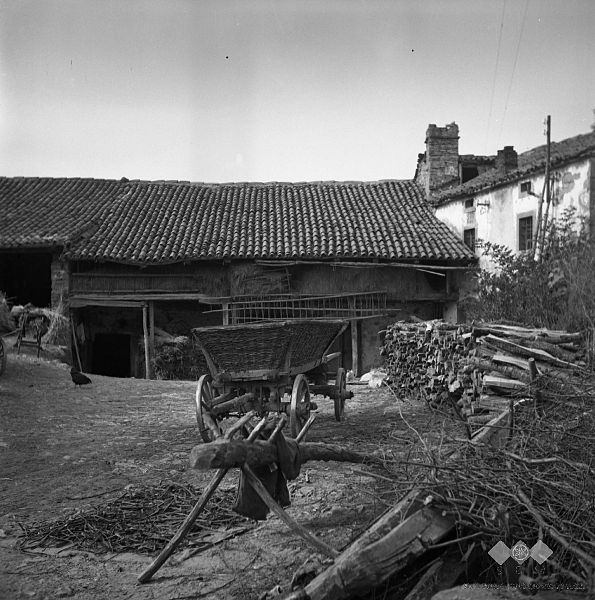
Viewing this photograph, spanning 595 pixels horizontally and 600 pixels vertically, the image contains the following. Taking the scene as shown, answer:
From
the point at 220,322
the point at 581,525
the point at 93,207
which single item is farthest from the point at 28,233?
the point at 581,525

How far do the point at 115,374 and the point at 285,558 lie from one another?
13.9 meters

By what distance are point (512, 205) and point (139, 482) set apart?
12015 mm

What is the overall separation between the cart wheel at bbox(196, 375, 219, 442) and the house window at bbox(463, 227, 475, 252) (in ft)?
36.1

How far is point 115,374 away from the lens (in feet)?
55.1

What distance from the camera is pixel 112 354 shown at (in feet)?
55.3

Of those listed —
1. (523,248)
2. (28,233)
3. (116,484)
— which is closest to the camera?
(116,484)

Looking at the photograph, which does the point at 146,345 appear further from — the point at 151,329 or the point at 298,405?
the point at 298,405

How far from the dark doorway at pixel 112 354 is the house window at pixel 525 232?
36.0 feet

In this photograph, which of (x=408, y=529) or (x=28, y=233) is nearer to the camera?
(x=408, y=529)

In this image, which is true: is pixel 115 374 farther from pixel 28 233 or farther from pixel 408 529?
pixel 408 529

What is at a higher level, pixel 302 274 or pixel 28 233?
pixel 28 233

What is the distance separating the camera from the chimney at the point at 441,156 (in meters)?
18.1

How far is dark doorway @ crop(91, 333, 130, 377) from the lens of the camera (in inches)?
659

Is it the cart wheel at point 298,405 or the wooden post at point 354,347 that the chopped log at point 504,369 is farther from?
the wooden post at point 354,347
